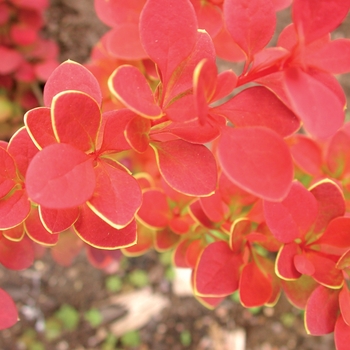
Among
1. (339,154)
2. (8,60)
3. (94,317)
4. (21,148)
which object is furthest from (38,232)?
(94,317)

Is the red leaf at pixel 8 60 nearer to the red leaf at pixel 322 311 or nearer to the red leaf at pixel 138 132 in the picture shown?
the red leaf at pixel 138 132

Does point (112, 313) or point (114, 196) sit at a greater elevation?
point (114, 196)

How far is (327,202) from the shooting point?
0.58 metres

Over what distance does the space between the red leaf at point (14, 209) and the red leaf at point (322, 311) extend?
390 mm

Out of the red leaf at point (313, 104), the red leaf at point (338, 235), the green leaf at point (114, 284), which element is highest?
the red leaf at point (313, 104)

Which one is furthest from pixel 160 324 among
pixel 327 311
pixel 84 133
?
pixel 84 133

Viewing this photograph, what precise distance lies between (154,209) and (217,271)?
0.55 ft

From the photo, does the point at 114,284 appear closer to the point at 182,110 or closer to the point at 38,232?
the point at 38,232

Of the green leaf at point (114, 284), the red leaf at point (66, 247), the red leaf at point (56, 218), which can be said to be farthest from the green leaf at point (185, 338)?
the red leaf at point (56, 218)

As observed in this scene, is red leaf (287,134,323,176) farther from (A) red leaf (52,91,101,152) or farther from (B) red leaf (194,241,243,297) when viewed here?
(A) red leaf (52,91,101,152)

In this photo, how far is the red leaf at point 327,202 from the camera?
578 mm

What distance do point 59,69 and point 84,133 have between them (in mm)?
100

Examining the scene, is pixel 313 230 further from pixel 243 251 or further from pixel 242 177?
pixel 242 177

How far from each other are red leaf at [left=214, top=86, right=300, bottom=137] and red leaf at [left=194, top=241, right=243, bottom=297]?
232 millimetres
